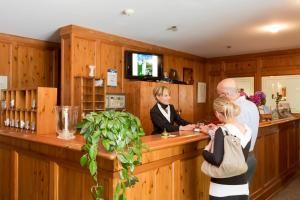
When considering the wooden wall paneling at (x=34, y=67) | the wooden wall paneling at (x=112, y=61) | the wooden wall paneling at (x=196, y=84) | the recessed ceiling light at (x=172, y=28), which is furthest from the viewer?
the wooden wall paneling at (x=196, y=84)

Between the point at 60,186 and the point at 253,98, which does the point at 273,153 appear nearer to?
the point at 253,98

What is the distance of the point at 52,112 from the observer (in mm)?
2971

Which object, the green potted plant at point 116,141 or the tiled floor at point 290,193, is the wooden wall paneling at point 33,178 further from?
the tiled floor at point 290,193

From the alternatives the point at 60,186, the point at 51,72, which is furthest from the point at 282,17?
the point at 51,72

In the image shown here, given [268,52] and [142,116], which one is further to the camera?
[268,52]

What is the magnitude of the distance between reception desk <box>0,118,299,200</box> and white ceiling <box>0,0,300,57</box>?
5.10ft

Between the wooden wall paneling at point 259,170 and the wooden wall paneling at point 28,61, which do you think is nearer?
the wooden wall paneling at point 259,170

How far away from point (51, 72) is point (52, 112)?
2.74 metres

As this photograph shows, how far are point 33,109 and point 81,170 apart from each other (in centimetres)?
118

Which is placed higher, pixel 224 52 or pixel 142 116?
pixel 224 52

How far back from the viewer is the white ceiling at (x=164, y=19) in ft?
10.9

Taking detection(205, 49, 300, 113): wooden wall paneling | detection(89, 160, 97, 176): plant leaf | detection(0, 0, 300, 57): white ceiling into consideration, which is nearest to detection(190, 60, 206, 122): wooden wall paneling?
detection(205, 49, 300, 113): wooden wall paneling

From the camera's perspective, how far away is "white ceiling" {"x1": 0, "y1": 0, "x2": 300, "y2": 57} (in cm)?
332

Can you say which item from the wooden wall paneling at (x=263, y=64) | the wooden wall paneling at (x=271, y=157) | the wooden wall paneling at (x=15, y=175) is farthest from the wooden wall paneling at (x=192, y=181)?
the wooden wall paneling at (x=263, y=64)
